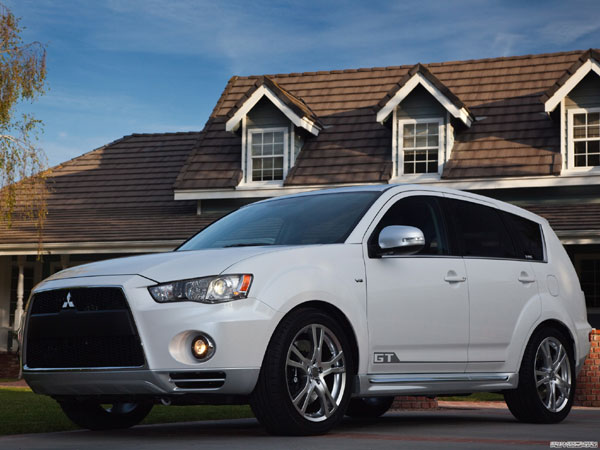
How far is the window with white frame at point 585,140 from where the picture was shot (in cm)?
2138

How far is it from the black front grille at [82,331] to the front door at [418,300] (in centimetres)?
175

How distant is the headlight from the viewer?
22.1ft

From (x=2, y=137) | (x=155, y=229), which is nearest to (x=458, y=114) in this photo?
(x=155, y=229)

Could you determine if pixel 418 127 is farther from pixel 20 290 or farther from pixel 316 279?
pixel 316 279

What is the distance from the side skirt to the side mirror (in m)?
0.92

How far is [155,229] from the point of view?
22703 millimetres

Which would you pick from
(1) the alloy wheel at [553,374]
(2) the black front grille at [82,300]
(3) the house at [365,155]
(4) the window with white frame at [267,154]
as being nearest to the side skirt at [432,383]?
(1) the alloy wheel at [553,374]

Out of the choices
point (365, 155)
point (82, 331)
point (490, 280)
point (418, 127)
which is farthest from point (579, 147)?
point (82, 331)

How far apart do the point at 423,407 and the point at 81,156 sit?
716 inches

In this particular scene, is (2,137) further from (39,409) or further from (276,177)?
(39,409)

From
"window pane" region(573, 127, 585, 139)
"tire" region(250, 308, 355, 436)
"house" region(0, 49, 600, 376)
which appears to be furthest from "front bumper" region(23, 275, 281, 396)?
"window pane" region(573, 127, 585, 139)

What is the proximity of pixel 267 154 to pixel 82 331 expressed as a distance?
16.9 m

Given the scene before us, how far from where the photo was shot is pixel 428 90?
71.9ft

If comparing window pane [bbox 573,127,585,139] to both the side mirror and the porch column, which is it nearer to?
the porch column
